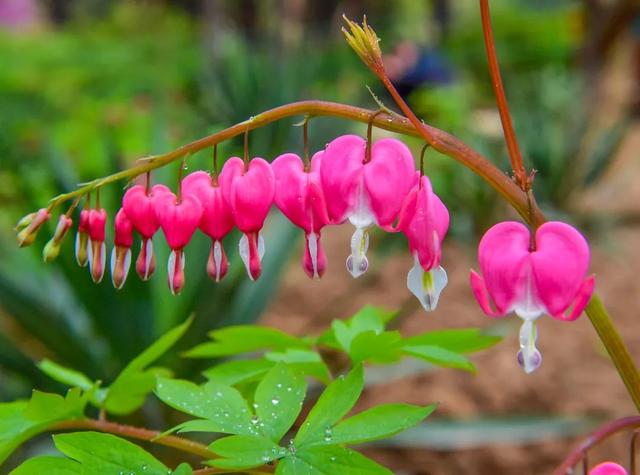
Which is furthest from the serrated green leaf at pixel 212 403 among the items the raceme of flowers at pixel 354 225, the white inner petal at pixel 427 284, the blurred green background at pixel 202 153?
the blurred green background at pixel 202 153

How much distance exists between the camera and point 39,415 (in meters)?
1.02

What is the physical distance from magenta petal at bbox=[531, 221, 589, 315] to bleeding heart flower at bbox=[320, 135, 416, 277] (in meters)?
0.15

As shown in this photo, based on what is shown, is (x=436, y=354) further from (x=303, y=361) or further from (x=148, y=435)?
(x=148, y=435)

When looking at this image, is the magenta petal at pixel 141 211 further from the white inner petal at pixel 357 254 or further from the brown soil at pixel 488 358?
the brown soil at pixel 488 358

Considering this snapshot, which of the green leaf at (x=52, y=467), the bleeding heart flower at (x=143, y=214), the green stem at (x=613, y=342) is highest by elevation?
the bleeding heart flower at (x=143, y=214)

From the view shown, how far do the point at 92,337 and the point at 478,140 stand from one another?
2.36 meters

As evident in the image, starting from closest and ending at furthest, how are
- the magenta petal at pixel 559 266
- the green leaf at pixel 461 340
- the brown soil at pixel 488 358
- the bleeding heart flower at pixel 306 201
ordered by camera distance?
the magenta petal at pixel 559 266
the bleeding heart flower at pixel 306 201
the green leaf at pixel 461 340
the brown soil at pixel 488 358

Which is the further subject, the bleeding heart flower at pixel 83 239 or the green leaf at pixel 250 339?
the green leaf at pixel 250 339

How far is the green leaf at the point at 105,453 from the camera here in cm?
90

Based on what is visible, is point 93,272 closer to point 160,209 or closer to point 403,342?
point 160,209

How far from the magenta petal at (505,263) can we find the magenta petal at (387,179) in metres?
0.10

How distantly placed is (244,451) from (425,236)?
0.89 feet

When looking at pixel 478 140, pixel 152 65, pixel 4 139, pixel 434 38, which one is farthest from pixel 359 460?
pixel 434 38

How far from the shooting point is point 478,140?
431cm
